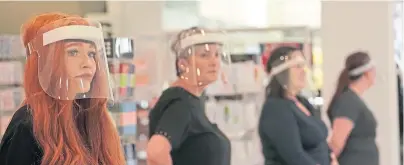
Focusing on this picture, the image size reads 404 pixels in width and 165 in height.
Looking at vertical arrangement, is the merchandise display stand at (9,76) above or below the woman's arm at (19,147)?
above

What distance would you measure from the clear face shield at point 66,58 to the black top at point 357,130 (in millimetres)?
1224

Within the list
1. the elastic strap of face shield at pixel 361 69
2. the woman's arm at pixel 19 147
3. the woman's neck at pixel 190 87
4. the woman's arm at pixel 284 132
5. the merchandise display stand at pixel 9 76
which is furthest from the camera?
the elastic strap of face shield at pixel 361 69

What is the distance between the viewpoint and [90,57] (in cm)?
130

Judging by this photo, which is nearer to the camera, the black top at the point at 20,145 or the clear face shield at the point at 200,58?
the black top at the point at 20,145

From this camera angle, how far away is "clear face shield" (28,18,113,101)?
1.26 meters

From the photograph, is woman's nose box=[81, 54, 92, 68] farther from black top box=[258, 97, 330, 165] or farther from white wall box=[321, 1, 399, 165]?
white wall box=[321, 1, 399, 165]

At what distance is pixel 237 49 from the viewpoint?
2.02 metres

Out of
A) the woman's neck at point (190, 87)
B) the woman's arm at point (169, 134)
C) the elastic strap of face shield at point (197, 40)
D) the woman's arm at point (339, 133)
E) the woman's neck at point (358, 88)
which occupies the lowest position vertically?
the woman's arm at point (339, 133)

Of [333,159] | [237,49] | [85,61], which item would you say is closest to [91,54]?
[85,61]

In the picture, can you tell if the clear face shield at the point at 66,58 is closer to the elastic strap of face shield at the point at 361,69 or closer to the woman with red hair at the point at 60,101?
the woman with red hair at the point at 60,101

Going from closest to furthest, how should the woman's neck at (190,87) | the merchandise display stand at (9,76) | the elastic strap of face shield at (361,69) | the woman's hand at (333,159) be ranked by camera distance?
the merchandise display stand at (9,76) → the woman's neck at (190,87) → the woman's hand at (333,159) → the elastic strap of face shield at (361,69)

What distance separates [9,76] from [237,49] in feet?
2.30

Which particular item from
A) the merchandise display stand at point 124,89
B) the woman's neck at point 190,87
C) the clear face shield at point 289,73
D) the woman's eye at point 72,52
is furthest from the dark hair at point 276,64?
the woman's eye at point 72,52

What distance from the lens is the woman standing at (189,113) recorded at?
1.74 metres
